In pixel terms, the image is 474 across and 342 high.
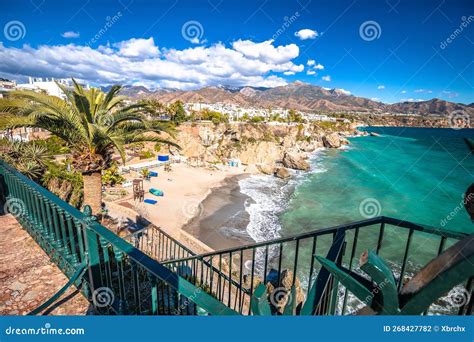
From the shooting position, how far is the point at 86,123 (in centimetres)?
652

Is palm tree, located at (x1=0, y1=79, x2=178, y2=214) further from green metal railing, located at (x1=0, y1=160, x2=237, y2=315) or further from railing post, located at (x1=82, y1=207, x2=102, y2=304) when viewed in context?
railing post, located at (x1=82, y1=207, x2=102, y2=304)

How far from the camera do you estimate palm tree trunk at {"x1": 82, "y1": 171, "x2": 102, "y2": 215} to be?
Result: 6.99 metres

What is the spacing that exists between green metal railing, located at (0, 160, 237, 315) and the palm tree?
1.49 meters

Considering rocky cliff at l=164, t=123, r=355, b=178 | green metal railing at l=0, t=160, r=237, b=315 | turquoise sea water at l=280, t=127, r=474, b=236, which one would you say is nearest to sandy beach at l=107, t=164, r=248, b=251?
rocky cliff at l=164, t=123, r=355, b=178

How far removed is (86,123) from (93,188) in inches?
72.2

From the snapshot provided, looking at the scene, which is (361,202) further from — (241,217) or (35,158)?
(35,158)

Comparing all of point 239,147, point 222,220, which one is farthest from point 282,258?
point 239,147

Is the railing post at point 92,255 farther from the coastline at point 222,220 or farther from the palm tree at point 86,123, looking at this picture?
the coastline at point 222,220

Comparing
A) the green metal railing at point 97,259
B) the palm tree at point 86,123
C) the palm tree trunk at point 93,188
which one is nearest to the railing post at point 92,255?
the green metal railing at point 97,259

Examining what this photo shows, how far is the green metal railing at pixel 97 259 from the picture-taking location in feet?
5.17

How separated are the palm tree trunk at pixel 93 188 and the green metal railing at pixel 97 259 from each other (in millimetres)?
1928

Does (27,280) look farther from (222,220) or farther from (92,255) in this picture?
(222,220)

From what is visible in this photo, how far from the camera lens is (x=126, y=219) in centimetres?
1451

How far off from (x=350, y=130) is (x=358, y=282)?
392 feet
